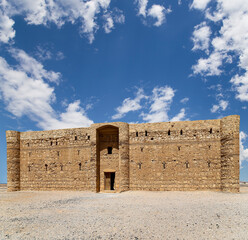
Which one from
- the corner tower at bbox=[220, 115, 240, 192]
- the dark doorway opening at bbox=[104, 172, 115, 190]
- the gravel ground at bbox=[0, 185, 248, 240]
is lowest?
the dark doorway opening at bbox=[104, 172, 115, 190]

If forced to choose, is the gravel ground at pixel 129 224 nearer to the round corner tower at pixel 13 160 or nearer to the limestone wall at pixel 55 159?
the limestone wall at pixel 55 159

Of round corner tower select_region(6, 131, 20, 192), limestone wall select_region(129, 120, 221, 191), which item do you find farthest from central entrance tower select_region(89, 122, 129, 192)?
round corner tower select_region(6, 131, 20, 192)

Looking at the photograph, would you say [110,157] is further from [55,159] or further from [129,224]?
[129,224]

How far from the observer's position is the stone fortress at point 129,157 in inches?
711

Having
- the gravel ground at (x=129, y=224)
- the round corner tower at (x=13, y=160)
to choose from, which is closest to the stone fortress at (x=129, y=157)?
the round corner tower at (x=13, y=160)

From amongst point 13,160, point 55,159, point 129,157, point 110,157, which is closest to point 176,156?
point 129,157

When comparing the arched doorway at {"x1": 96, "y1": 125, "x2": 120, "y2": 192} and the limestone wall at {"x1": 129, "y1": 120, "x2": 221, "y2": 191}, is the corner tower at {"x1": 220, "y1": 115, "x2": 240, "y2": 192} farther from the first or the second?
the arched doorway at {"x1": 96, "y1": 125, "x2": 120, "y2": 192}

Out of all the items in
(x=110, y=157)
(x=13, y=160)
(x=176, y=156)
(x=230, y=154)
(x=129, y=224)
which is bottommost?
(x=129, y=224)

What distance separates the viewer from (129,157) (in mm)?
19906

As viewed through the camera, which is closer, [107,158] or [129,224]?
[129,224]

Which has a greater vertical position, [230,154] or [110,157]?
[230,154]

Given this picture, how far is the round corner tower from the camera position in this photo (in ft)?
75.4

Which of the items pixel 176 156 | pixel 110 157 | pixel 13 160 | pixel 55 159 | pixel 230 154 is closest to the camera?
pixel 230 154

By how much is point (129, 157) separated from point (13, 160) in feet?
44.7
